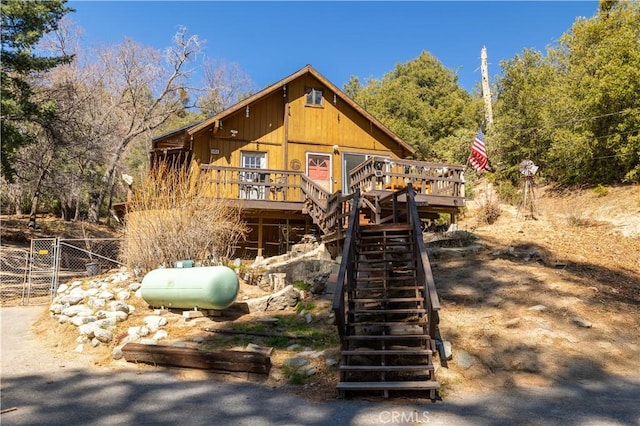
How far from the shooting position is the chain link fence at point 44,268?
12.5 meters

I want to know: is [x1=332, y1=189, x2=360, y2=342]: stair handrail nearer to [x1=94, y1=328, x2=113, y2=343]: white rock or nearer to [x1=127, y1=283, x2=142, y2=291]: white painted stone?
[x1=94, y1=328, x2=113, y2=343]: white rock

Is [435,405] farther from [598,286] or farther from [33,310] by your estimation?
[33,310]

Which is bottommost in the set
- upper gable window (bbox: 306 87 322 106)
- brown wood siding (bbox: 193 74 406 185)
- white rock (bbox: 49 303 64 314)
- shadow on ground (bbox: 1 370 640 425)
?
shadow on ground (bbox: 1 370 640 425)

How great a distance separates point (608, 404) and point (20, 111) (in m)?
15.8

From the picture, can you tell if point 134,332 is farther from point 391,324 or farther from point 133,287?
point 391,324

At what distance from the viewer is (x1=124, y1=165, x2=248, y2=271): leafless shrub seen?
37.3 feet

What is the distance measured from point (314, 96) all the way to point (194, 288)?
11475mm

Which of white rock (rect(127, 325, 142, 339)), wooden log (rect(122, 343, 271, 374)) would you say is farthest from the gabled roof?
wooden log (rect(122, 343, 271, 374))

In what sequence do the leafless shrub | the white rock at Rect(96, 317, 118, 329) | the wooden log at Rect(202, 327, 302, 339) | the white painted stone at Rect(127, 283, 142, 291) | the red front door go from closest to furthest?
the wooden log at Rect(202, 327, 302, 339)
the white rock at Rect(96, 317, 118, 329)
the white painted stone at Rect(127, 283, 142, 291)
the leafless shrub
the red front door

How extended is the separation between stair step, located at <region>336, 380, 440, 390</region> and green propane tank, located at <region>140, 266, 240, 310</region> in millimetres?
3819

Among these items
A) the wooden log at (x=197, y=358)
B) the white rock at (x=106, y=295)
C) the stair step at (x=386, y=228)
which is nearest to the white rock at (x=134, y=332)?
the wooden log at (x=197, y=358)

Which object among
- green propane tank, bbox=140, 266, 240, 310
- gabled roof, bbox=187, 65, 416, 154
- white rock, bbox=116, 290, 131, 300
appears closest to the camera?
green propane tank, bbox=140, 266, 240, 310

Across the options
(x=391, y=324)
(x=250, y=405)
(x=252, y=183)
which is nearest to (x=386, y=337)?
(x=391, y=324)

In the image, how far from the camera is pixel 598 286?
9.38 m
